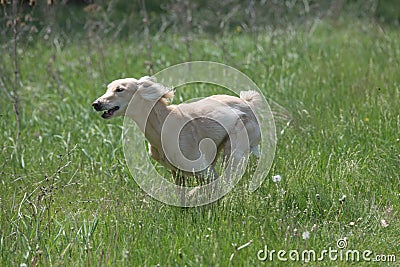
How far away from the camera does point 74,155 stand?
5.12 metres

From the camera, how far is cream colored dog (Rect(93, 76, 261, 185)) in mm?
4148

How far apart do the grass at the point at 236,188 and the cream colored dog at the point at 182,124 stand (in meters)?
0.29

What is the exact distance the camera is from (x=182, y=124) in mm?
4262

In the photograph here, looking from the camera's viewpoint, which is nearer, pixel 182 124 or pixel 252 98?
pixel 182 124

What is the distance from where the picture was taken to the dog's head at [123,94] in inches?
159

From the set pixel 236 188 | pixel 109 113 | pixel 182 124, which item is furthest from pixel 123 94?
pixel 236 188

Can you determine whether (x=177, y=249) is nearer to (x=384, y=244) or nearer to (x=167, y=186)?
(x=167, y=186)

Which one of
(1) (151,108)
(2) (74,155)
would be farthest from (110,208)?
(2) (74,155)

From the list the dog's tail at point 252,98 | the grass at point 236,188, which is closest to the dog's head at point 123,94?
the grass at point 236,188

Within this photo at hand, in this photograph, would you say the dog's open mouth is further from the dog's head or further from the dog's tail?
the dog's tail

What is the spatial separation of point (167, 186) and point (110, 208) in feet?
1.49

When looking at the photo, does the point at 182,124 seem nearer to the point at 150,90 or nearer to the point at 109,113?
the point at 150,90

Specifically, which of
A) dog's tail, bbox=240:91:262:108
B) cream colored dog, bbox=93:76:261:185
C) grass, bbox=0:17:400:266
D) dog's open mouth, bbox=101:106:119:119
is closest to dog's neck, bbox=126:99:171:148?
cream colored dog, bbox=93:76:261:185

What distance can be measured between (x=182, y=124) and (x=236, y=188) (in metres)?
0.57
